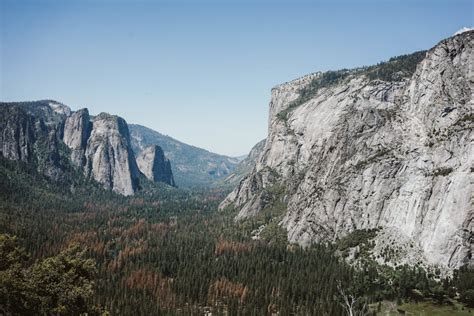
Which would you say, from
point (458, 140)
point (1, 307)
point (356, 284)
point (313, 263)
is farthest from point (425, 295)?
point (1, 307)

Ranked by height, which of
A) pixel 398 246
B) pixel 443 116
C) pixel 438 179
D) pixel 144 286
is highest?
pixel 443 116

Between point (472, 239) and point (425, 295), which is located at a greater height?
point (472, 239)

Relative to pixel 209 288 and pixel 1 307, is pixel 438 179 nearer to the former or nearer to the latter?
pixel 209 288

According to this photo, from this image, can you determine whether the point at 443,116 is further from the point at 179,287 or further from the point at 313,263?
the point at 179,287

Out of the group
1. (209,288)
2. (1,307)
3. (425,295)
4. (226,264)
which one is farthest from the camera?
(226,264)

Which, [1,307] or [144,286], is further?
[144,286]

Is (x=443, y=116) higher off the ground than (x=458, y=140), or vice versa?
(x=443, y=116)

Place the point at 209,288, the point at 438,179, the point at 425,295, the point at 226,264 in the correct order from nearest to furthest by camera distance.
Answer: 1. the point at 425,295
2. the point at 209,288
3. the point at 438,179
4. the point at 226,264

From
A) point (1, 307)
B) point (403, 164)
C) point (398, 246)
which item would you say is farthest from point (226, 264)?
point (1, 307)

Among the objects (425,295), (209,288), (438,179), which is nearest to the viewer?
(425,295)
